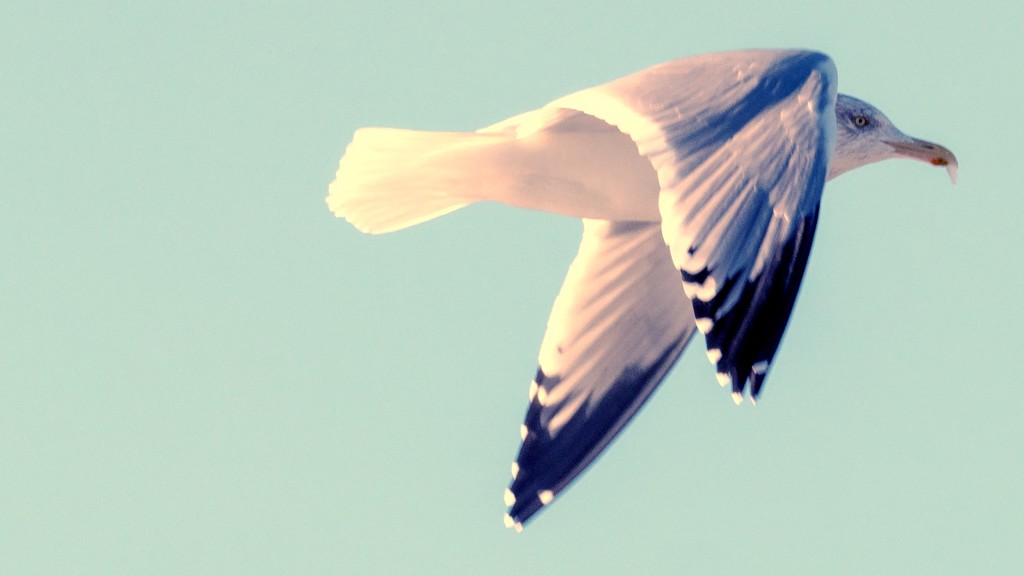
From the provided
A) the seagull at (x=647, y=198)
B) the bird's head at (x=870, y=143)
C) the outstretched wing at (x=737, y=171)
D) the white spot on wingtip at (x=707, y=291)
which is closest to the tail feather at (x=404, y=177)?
the seagull at (x=647, y=198)

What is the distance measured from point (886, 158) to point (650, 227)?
0.60 m

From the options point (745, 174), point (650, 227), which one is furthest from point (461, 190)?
point (745, 174)

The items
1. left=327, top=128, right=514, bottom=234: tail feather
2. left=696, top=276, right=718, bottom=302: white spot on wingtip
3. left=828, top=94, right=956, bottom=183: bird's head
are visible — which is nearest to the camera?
left=696, top=276, right=718, bottom=302: white spot on wingtip

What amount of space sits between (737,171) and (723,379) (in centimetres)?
45

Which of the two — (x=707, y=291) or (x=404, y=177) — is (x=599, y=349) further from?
(x=707, y=291)

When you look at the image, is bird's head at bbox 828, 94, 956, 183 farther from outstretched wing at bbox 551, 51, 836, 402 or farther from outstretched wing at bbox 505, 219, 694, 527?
outstretched wing at bbox 551, 51, 836, 402

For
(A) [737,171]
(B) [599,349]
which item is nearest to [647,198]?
(B) [599,349]

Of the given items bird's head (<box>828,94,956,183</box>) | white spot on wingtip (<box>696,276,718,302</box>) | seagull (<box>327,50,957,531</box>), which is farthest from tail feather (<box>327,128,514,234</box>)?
white spot on wingtip (<box>696,276,718,302</box>)

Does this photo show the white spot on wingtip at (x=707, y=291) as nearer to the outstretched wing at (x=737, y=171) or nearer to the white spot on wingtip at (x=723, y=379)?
the outstretched wing at (x=737, y=171)

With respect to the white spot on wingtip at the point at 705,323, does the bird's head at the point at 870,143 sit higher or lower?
higher

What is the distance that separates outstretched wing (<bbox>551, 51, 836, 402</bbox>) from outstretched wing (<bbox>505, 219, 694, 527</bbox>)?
90 cm

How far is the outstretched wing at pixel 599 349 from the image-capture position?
5.19m

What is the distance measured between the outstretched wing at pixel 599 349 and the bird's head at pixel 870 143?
1.64 feet

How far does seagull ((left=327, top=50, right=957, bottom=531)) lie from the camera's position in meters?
3.92
